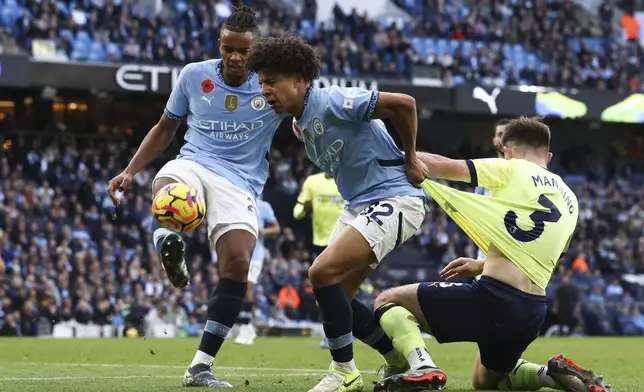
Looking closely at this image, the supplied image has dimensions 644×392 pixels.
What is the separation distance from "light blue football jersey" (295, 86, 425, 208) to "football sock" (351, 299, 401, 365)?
2.11ft

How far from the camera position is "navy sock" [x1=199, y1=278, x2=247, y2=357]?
7.11m

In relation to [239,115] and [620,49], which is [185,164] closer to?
[239,115]

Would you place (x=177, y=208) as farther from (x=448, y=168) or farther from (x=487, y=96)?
(x=487, y=96)

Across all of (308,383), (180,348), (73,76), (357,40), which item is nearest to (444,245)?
(357,40)

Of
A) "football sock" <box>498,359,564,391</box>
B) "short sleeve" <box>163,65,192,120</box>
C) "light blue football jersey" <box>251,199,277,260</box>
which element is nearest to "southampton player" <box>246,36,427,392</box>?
"football sock" <box>498,359,564,391</box>

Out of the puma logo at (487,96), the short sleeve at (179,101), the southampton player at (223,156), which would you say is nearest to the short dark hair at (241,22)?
the southampton player at (223,156)

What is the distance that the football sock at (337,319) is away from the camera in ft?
20.7

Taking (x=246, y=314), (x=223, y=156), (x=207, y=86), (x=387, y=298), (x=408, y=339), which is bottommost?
(x=246, y=314)

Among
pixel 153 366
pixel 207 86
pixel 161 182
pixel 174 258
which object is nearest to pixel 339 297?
pixel 174 258

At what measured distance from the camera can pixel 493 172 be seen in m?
6.25

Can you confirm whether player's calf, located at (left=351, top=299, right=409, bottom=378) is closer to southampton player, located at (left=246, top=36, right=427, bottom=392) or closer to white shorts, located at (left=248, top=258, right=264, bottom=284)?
southampton player, located at (left=246, top=36, right=427, bottom=392)

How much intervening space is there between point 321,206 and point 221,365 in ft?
15.6

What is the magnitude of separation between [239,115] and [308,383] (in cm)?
186

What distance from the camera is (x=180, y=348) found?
13969 mm
